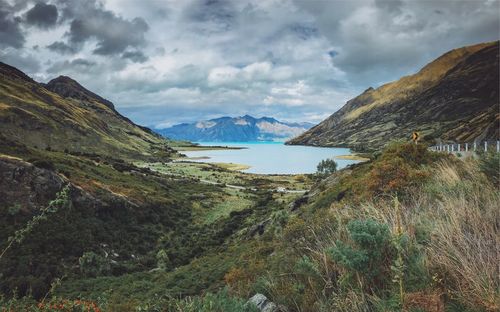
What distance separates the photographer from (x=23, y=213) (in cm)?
3859

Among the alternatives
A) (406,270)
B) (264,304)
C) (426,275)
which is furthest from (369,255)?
(264,304)

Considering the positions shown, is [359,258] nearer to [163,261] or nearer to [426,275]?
[426,275]

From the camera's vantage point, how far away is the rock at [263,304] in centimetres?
671

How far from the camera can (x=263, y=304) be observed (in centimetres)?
703

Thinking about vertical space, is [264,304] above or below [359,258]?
below

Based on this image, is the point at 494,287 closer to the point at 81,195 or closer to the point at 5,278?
the point at 5,278

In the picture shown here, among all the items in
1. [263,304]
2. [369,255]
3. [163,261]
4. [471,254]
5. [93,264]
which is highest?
[471,254]

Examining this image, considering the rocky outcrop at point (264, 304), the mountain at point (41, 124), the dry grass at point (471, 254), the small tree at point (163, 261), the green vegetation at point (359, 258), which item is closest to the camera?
the dry grass at point (471, 254)

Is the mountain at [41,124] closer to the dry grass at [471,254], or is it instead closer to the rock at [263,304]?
the rock at [263,304]

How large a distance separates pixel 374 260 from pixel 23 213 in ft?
139

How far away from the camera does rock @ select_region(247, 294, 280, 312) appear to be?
6.71 meters

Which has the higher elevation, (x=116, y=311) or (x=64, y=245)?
(x=116, y=311)

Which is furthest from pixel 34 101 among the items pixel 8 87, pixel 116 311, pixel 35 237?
pixel 116 311

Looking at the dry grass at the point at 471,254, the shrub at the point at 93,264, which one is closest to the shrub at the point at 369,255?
the dry grass at the point at 471,254
